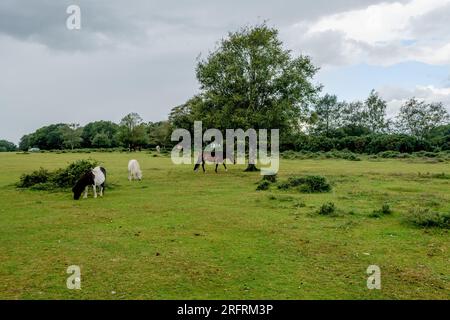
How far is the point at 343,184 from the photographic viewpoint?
73.7 ft

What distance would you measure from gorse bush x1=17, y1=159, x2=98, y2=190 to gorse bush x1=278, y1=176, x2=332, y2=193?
1051cm

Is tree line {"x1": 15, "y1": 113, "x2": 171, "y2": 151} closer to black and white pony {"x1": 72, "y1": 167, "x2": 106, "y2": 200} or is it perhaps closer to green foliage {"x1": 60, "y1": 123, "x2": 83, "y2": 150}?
green foliage {"x1": 60, "y1": 123, "x2": 83, "y2": 150}

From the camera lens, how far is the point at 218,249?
31.5 feet

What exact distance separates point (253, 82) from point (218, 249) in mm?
22704

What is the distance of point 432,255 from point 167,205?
9822 millimetres

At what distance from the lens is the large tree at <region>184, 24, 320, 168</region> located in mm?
29828

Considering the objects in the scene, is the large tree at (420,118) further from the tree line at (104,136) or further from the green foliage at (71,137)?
the green foliage at (71,137)

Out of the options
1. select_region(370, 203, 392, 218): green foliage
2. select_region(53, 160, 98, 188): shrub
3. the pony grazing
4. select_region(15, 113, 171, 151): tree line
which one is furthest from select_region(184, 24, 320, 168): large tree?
select_region(15, 113, 171, 151): tree line

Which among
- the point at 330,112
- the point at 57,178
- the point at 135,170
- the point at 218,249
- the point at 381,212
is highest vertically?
the point at 330,112

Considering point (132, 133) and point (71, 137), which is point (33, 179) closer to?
point (132, 133)

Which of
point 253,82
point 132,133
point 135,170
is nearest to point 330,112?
point 132,133

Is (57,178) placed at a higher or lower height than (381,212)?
higher

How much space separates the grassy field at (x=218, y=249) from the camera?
718cm
